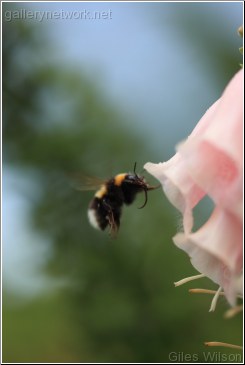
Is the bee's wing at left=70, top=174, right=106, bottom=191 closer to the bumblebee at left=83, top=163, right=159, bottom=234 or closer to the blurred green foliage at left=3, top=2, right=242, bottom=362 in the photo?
the bumblebee at left=83, top=163, right=159, bottom=234

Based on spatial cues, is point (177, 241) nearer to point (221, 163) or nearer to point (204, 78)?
point (221, 163)

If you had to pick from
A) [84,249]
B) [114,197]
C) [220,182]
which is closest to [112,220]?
[114,197]

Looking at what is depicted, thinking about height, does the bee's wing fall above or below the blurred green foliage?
above

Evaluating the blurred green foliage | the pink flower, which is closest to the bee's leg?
the pink flower

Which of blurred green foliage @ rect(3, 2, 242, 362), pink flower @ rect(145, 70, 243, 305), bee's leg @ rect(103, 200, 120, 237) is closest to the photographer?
pink flower @ rect(145, 70, 243, 305)

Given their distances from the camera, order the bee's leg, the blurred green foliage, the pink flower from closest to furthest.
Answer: the pink flower → the bee's leg → the blurred green foliage
